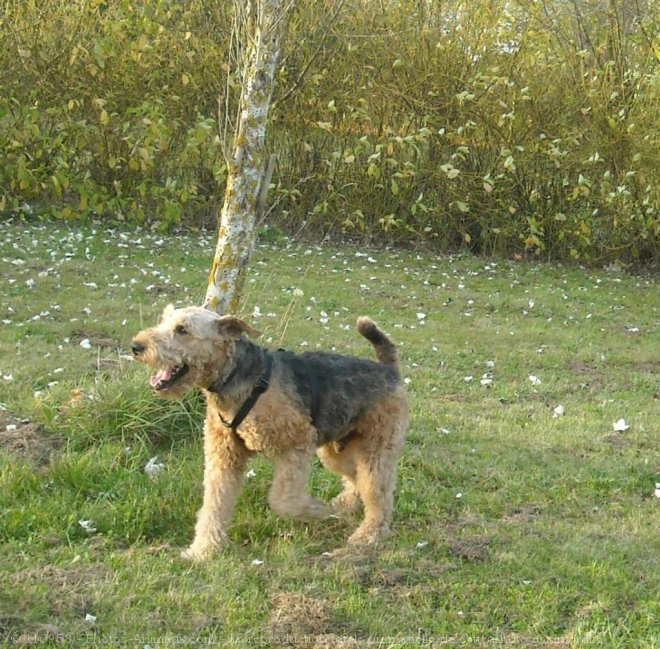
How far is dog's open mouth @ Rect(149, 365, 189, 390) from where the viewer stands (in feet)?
14.2

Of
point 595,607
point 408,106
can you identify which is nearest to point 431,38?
point 408,106

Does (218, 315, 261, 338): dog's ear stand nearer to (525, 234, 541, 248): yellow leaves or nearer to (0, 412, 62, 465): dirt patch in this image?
(0, 412, 62, 465): dirt patch

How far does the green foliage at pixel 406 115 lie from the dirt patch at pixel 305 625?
35.7 feet

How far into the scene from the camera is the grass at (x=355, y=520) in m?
3.71

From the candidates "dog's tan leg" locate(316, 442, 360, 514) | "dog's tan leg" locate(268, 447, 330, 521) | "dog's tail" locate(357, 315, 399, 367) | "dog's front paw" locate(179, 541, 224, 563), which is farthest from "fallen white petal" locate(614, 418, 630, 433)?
"dog's front paw" locate(179, 541, 224, 563)

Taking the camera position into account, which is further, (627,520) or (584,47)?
(584,47)

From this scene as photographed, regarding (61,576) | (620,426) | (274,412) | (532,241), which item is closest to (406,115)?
(532,241)

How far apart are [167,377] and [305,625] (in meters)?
1.46

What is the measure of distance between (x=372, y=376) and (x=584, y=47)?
39.3 ft

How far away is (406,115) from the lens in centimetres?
1526

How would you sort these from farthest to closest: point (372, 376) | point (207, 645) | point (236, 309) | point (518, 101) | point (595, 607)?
1. point (518, 101)
2. point (236, 309)
3. point (372, 376)
4. point (595, 607)
5. point (207, 645)

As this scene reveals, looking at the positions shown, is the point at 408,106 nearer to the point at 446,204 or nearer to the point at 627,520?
the point at 446,204

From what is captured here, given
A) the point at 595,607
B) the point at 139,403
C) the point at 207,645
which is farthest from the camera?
the point at 139,403

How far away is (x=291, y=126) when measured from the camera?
15.3 metres
